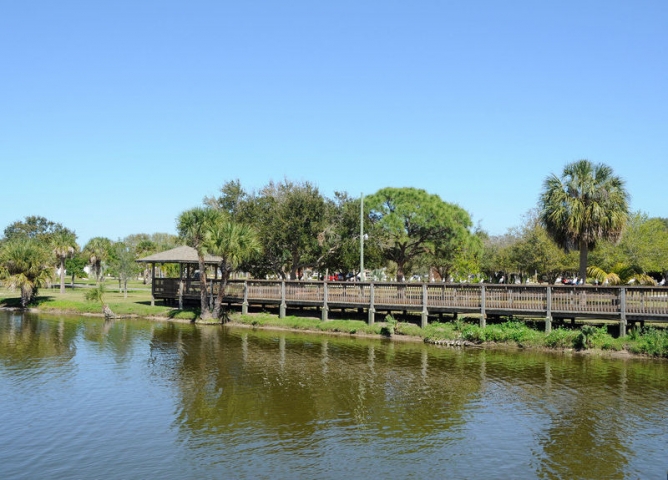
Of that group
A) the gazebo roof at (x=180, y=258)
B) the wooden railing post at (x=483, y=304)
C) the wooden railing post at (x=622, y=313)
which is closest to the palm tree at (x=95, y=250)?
the gazebo roof at (x=180, y=258)

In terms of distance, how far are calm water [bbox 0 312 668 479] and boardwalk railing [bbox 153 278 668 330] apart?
3.07 meters

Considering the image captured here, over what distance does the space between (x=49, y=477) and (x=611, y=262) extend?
4567cm

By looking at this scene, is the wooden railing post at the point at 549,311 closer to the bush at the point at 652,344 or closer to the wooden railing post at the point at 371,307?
the bush at the point at 652,344

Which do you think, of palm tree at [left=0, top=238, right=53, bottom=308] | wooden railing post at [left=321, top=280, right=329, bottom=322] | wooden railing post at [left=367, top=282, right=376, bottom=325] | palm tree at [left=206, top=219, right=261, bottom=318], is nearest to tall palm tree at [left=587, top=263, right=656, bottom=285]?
wooden railing post at [left=367, top=282, right=376, bottom=325]

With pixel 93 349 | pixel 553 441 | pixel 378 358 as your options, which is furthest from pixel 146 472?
pixel 93 349

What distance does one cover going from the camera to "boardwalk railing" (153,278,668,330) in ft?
88.9

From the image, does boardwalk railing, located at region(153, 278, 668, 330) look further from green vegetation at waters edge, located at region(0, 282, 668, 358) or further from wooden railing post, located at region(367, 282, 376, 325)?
green vegetation at waters edge, located at region(0, 282, 668, 358)

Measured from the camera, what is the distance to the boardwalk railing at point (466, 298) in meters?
27.1

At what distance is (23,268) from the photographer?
151ft

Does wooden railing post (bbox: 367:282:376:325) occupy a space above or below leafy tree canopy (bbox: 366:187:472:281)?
below

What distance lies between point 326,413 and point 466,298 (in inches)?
621

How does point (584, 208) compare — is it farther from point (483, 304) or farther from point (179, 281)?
point (179, 281)

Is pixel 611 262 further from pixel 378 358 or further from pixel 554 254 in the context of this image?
pixel 378 358

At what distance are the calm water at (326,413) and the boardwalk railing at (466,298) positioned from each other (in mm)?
Result: 3073
